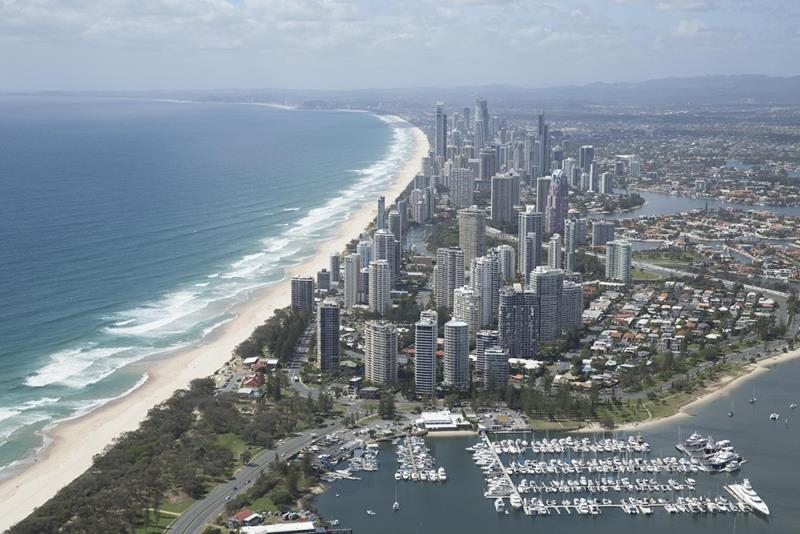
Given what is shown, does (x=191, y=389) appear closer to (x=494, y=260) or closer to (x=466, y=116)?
(x=494, y=260)

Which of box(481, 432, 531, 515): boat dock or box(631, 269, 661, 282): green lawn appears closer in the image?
box(481, 432, 531, 515): boat dock

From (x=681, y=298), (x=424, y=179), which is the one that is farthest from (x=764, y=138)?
(x=681, y=298)

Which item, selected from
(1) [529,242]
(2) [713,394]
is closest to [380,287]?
(1) [529,242]

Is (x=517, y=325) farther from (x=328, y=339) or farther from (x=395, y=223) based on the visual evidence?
(x=395, y=223)

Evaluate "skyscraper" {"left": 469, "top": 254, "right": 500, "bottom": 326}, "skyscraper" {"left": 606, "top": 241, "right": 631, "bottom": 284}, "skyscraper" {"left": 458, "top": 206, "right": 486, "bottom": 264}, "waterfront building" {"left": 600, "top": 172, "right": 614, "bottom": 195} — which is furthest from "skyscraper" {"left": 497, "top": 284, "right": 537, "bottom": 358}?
"waterfront building" {"left": 600, "top": 172, "right": 614, "bottom": 195}

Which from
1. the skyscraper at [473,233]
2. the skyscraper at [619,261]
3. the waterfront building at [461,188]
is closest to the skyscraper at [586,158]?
the waterfront building at [461,188]

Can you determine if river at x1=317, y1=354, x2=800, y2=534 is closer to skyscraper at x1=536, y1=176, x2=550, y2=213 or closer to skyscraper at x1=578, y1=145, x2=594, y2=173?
skyscraper at x1=536, y1=176, x2=550, y2=213

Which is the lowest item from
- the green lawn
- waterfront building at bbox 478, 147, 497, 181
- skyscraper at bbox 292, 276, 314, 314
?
the green lawn

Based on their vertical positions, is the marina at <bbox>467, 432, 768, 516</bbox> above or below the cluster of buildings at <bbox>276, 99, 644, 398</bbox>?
below

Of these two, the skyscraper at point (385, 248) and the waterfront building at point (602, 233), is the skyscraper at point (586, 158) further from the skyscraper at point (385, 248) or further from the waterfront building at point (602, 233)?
the skyscraper at point (385, 248)
